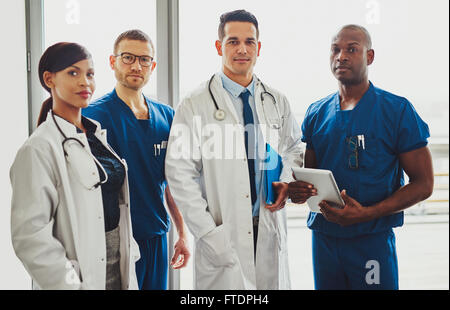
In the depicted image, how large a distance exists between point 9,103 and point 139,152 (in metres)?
0.74

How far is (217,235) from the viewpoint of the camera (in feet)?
4.94

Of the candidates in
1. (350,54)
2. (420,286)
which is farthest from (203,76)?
(420,286)

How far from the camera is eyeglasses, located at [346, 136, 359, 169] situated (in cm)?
161

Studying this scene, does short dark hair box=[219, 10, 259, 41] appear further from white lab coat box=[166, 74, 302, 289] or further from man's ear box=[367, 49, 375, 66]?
man's ear box=[367, 49, 375, 66]

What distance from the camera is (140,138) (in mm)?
1646

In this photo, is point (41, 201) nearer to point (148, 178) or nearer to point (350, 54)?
point (148, 178)

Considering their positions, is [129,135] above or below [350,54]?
below

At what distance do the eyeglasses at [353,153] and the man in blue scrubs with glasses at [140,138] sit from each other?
0.78 meters

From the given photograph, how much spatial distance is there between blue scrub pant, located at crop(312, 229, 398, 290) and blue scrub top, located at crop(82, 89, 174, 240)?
2.45 feet

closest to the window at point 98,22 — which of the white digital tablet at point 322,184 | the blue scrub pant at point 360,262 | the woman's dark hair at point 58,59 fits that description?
the woman's dark hair at point 58,59

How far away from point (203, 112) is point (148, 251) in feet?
2.10

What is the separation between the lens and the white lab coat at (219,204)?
1.51 meters

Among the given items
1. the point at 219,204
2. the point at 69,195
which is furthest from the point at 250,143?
the point at 69,195

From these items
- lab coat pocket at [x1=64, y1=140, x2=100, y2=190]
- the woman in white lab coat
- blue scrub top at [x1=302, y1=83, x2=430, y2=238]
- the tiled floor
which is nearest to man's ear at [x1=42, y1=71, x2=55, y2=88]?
the woman in white lab coat
